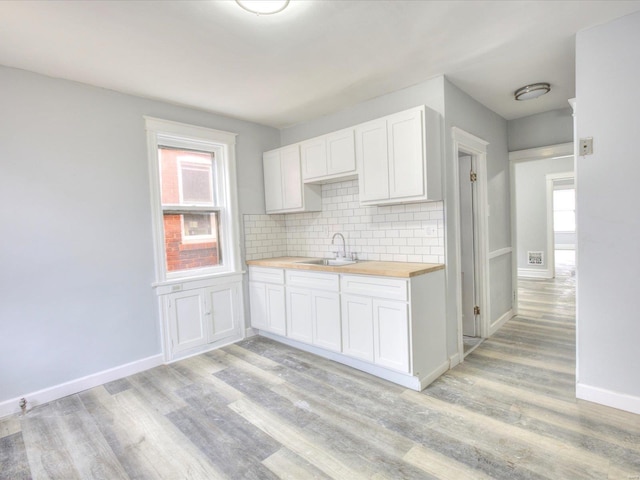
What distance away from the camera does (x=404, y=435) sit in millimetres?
2062

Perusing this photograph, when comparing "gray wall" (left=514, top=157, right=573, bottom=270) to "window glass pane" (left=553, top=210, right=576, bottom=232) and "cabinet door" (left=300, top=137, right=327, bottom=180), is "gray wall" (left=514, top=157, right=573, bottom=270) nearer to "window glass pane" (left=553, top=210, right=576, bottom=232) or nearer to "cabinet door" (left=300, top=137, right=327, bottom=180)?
"cabinet door" (left=300, top=137, right=327, bottom=180)

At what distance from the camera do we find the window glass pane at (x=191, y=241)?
345 cm

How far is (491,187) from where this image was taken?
3.85 m

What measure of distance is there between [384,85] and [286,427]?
2937mm

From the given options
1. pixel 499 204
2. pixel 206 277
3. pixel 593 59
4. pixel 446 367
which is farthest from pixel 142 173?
pixel 499 204

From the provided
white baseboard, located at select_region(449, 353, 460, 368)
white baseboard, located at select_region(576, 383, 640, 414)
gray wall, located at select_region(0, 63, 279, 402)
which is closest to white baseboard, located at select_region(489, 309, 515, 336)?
white baseboard, located at select_region(449, 353, 460, 368)

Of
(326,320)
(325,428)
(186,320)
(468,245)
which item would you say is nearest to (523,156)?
(468,245)

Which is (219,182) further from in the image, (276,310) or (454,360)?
(454,360)

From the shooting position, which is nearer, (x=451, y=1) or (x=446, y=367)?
(x=451, y=1)

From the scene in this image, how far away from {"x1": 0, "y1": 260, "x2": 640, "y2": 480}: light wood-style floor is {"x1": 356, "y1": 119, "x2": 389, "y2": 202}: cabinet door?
65.3 inches

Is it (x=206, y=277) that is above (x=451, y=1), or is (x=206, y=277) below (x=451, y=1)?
below

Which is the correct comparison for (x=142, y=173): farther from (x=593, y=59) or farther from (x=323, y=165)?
(x=593, y=59)

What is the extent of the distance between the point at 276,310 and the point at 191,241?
1.21 m

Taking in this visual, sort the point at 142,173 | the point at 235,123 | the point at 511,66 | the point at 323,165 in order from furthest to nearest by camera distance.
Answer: the point at 235,123, the point at 323,165, the point at 142,173, the point at 511,66
